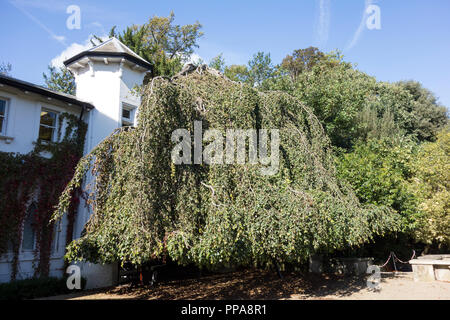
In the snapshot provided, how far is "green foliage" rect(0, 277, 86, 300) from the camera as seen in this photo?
8.42m

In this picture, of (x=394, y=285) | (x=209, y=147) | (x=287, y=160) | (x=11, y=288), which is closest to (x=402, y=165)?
(x=394, y=285)

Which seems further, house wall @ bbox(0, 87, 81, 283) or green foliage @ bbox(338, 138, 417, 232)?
green foliage @ bbox(338, 138, 417, 232)

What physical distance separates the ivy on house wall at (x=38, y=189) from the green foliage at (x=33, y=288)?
0.50 metres

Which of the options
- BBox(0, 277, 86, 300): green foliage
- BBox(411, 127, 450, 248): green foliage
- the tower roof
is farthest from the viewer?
BBox(411, 127, 450, 248): green foliage

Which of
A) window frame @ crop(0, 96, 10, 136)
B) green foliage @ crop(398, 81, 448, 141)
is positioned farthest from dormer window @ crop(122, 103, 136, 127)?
green foliage @ crop(398, 81, 448, 141)

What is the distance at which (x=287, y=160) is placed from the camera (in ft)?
28.4

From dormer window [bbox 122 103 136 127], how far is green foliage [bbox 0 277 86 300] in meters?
6.35

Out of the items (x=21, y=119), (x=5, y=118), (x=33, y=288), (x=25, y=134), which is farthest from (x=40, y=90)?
(x=33, y=288)

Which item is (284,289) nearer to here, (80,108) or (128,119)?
(128,119)

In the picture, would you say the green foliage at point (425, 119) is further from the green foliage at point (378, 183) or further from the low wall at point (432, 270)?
the low wall at point (432, 270)

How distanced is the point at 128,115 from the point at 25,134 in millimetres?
4113

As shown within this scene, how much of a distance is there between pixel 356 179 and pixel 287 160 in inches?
165

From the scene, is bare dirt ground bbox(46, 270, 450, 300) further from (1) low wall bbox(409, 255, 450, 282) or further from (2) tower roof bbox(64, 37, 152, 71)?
(2) tower roof bbox(64, 37, 152, 71)

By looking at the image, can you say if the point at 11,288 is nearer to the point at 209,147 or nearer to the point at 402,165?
the point at 209,147
